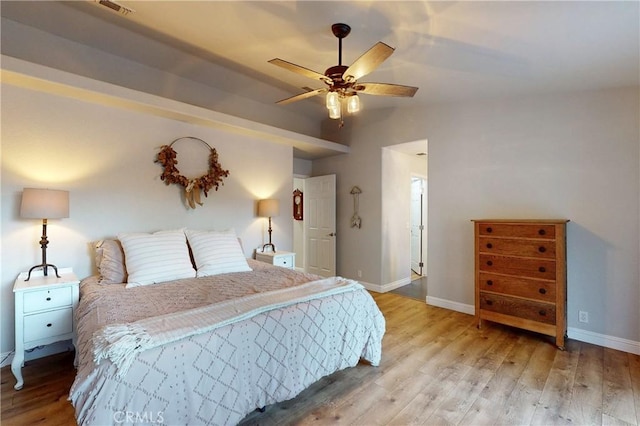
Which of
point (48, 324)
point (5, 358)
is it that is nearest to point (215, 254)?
point (48, 324)

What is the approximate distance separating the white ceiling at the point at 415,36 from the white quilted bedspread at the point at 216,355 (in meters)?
2.09

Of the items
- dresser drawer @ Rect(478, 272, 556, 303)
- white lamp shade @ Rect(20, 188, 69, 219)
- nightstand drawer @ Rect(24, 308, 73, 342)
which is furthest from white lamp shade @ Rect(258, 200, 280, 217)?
dresser drawer @ Rect(478, 272, 556, 303)

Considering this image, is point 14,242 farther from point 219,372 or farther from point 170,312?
point 219,372

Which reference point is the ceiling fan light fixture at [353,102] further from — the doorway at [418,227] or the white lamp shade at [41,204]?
the doorway at [418,227]

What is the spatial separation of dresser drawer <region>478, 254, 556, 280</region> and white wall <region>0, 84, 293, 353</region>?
9.95 ft

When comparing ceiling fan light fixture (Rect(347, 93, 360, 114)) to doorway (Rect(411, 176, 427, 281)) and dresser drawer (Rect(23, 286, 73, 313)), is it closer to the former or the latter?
dresser drawer (Rect(23, 286, 73, 313))

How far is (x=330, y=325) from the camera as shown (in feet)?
6.97

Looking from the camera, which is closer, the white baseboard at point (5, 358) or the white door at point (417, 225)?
the white baseboard at point (5, 358)

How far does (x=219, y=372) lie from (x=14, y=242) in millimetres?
2315

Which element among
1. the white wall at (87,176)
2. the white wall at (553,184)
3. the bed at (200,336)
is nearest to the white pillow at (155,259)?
the bed at (200,336)

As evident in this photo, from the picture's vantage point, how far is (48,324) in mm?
2254

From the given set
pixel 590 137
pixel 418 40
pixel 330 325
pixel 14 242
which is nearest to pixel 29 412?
pixel 14 242

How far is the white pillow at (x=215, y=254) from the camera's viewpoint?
2852mm

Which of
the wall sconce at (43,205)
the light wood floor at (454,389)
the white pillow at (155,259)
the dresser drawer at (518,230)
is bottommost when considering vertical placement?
the light wood floor at (454,389)
